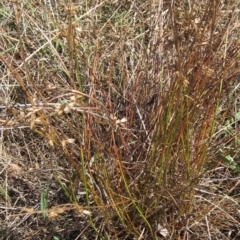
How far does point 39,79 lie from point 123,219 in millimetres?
652

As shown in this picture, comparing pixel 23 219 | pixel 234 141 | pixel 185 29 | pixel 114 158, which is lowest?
pixel 23 219

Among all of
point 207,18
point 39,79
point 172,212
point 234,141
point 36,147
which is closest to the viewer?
point 207,18

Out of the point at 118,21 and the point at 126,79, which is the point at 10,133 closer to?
the point at 126,79

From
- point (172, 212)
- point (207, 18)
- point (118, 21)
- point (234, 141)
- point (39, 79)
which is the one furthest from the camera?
point (118, 21)

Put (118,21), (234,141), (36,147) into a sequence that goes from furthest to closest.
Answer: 1. (118,21)
2. (36,147)
3. (234,141)

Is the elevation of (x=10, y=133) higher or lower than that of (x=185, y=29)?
lower

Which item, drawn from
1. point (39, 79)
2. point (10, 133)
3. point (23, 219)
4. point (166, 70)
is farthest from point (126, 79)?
point (23, 219)

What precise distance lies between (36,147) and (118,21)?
65 cm

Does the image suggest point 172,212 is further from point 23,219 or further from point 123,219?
point 23,219

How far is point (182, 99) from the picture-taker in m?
1.18

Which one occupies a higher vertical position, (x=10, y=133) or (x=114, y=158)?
(x=114, y=158)

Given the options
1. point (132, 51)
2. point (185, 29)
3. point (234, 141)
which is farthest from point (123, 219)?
point (132, 51)

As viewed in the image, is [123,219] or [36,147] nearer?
[123,219]

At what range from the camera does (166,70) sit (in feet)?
5.07
